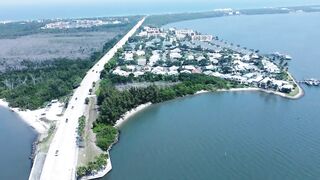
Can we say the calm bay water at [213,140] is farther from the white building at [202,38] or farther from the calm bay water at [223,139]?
the white building at [202,38]

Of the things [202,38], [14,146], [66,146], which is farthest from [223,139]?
[202,38]

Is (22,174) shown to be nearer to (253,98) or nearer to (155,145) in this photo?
(155,145)

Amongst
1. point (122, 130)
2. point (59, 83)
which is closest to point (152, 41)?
point (59, 83)

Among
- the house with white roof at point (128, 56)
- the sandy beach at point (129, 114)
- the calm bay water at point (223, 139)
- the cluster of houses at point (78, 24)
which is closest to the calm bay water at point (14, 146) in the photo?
the calm bay water at point (223, 139)

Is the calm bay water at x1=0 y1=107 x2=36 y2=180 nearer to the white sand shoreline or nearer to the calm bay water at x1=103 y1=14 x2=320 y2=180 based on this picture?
the white sand shoreline

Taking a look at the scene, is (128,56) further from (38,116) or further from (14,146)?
(14,146)
